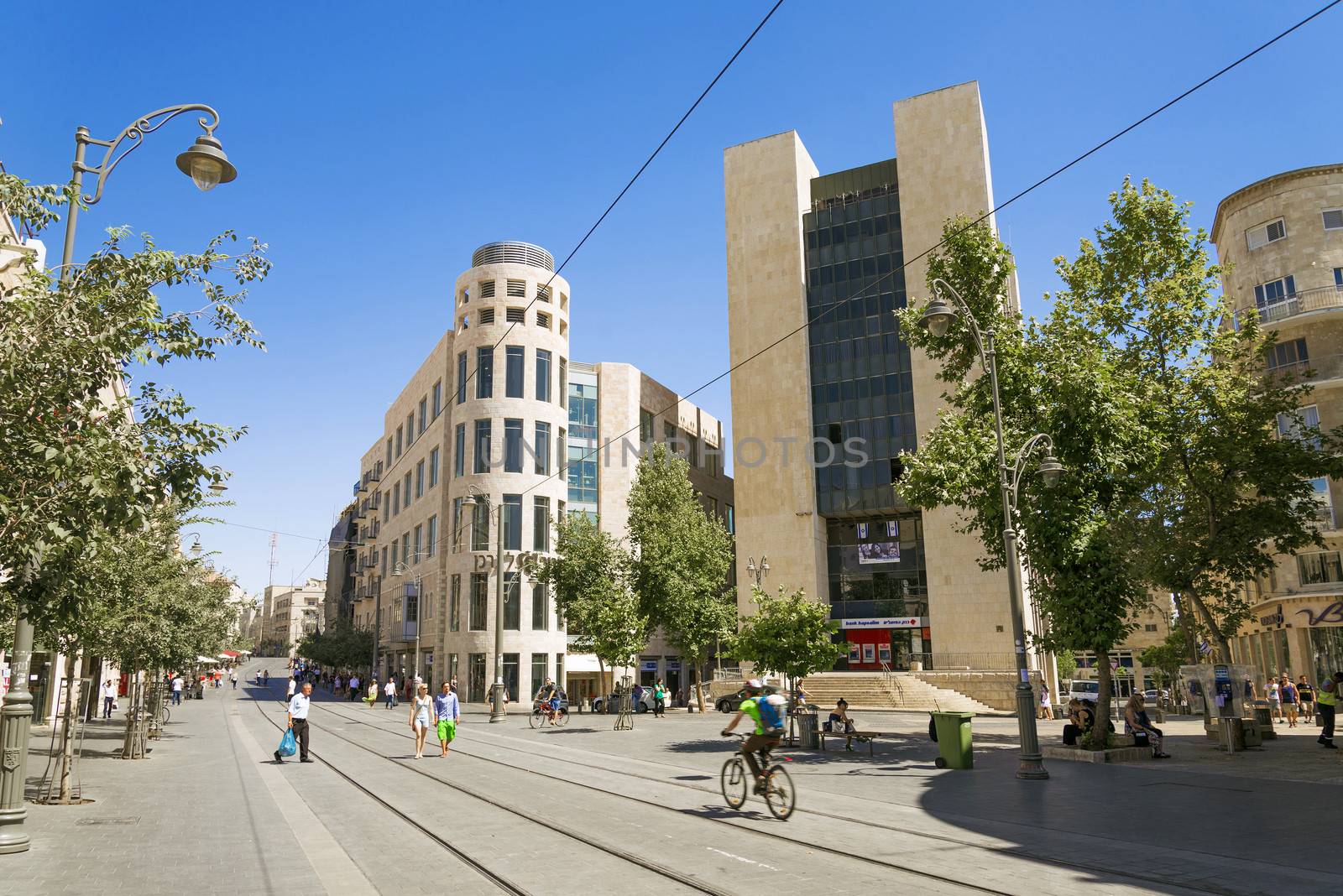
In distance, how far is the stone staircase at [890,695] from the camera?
42.4 m

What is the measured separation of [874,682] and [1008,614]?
875 centimetres

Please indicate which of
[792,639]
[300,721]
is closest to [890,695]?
[792,639]

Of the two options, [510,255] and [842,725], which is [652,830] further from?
[510,255]

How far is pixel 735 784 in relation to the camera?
41.6 feet

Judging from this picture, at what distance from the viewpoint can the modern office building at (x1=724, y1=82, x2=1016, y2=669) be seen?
51844 mm

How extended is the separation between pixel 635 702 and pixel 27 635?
3308 cm

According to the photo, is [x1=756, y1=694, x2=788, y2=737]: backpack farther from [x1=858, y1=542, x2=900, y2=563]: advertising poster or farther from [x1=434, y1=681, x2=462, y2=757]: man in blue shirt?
[x1=858, y1=542, x2=900, y2=563]: advertising poster

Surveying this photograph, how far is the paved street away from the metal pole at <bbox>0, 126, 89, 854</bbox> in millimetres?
289

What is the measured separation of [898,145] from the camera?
5412cm

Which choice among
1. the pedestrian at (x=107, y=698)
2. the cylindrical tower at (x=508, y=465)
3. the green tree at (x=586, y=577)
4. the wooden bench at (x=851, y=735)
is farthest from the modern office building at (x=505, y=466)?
the wooden bench at (x=851, y=735)

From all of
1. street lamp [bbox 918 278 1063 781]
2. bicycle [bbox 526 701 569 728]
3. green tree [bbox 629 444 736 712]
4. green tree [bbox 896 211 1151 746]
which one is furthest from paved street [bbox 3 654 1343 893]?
green tree [bbox 629 444 736 712]

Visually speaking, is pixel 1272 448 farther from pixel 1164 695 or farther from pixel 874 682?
pixel 1164 695

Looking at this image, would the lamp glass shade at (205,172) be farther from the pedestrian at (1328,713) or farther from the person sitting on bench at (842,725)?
the pedestrian at (1328,713)

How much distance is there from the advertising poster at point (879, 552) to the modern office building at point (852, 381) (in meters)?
0.07
